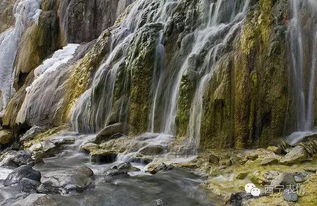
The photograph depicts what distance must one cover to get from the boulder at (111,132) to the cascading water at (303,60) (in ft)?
18.0

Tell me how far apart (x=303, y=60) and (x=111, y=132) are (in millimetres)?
6287

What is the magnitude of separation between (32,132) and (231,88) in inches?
353

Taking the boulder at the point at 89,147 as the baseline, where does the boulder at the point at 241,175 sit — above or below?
below

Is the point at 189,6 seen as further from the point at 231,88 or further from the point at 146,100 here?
the point at 231,88

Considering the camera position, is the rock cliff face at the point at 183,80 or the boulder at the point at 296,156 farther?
the rock cliff face at the point at 183,80

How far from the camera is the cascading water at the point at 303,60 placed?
11.4m

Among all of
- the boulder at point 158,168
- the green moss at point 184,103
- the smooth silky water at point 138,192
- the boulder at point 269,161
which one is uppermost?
the green moss at point 184,103

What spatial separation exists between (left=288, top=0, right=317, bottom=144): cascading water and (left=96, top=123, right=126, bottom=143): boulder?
549cm

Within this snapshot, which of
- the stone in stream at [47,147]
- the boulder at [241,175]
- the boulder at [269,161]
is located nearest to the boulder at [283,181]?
the boulder at [241,175]

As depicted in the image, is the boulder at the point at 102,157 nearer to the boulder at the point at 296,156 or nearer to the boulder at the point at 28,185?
the boulder at the point at 28,185

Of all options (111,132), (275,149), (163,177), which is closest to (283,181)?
(275,149)

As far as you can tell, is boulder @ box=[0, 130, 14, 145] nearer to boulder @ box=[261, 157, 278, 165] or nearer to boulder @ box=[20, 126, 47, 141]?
boulder @ box=[20, 126, 47, 141]

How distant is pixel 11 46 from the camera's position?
3022 centimetres

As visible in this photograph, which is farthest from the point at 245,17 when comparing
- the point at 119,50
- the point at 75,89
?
the point at 75,89
